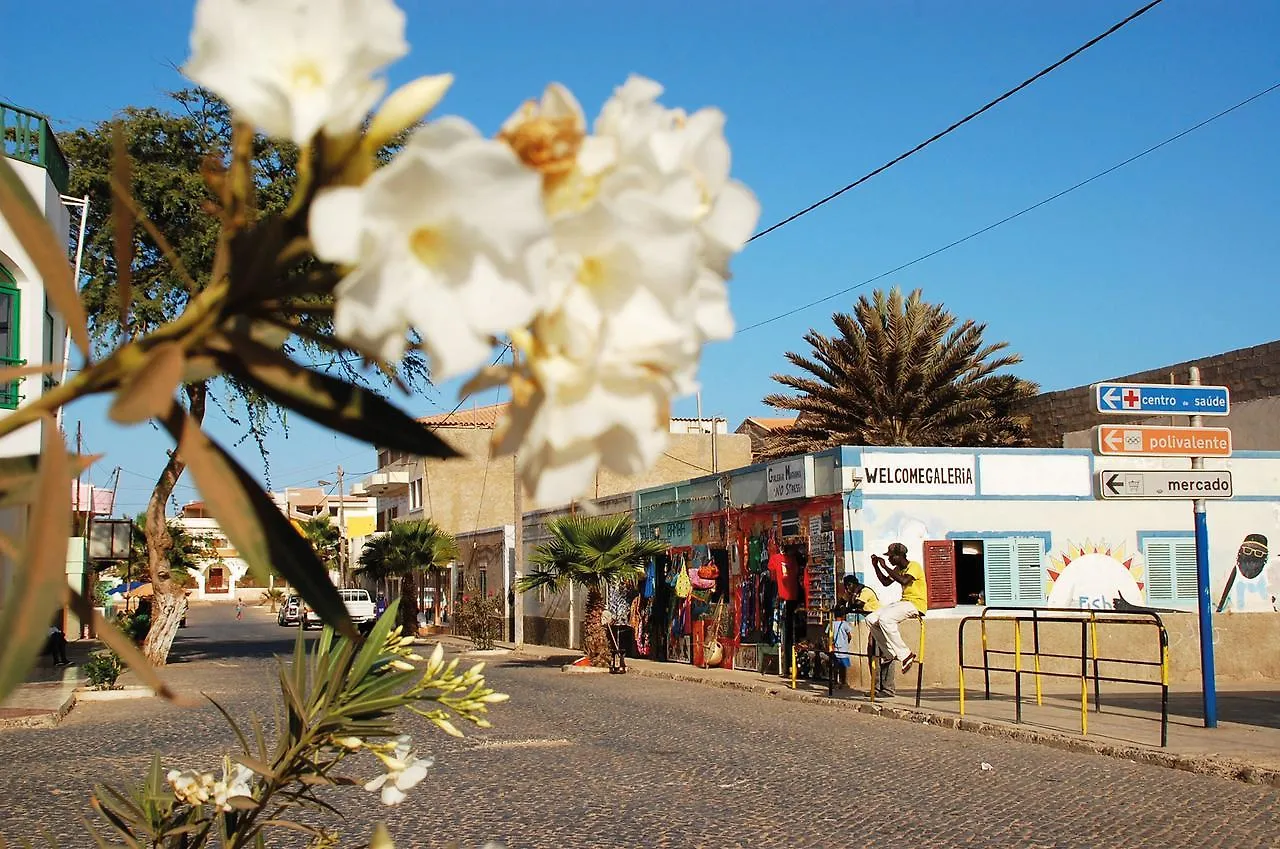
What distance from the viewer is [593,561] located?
23141 mm

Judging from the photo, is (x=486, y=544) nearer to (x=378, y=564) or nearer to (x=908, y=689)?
(x=378, y=564)

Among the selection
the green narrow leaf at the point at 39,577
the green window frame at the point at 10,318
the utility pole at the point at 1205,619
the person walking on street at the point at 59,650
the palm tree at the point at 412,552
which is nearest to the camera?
the green narrow leaf at the point at 39,577

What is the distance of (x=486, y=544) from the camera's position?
3912 centimetres

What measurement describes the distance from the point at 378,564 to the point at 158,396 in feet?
135

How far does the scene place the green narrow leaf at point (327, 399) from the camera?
0.80 m

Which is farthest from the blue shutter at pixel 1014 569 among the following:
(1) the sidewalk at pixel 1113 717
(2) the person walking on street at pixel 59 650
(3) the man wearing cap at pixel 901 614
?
(2) the person walking on street at pixel 59 650

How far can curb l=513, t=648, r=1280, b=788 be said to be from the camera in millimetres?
10125

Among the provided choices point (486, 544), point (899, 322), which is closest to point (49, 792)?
point (899, 322)

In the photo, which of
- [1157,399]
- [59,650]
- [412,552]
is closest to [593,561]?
[59,650]

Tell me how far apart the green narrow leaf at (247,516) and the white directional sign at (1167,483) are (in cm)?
1262

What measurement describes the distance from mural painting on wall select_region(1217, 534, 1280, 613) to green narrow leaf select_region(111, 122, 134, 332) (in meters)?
21.6

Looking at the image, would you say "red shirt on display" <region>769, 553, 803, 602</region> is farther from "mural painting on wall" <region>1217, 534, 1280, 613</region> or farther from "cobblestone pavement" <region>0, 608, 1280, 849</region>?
"mural painting on wall" <region>1217, 534, 1280, 613</region>

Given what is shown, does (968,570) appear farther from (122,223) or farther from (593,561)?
(122,223)

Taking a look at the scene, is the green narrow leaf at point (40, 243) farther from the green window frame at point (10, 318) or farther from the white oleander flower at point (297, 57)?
the green window frame at point (10, 318)
